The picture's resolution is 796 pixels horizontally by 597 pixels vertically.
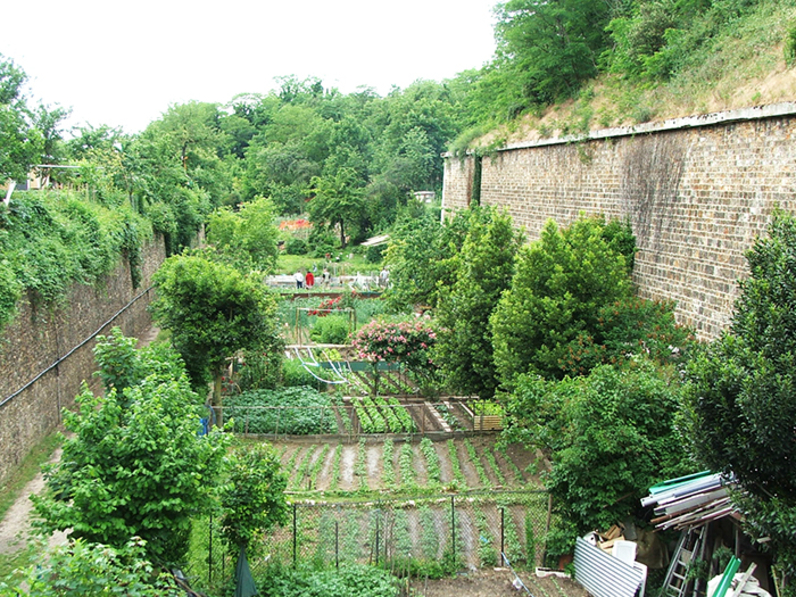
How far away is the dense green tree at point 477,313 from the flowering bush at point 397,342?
1985 millimetres

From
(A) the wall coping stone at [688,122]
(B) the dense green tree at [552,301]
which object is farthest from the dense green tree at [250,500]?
(A) the wall coping stone at [688,122]

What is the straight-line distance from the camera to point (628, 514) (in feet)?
35.7

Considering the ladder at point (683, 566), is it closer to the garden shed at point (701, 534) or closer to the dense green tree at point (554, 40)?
the garden shed at point (701, 534)

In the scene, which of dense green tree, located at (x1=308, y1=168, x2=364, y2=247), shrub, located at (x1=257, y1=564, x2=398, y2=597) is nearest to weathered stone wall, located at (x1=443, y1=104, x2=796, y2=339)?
shrub, located at (x1=257, y1=564, x2=398, y2=597)

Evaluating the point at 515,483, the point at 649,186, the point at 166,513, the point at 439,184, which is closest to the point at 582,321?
the point at 515,483

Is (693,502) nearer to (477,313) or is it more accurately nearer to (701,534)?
(701,534)

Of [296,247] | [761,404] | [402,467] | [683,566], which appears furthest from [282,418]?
[296,247]

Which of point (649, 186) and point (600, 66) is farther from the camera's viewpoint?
point (600, 66)

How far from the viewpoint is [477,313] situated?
659 inches

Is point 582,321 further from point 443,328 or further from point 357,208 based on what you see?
point 357,208

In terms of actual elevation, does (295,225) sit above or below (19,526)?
above

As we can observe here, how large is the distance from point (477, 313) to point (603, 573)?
24.8 ft

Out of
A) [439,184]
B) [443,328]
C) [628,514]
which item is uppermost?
[439,184]

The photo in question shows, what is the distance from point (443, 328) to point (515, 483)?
548cm
